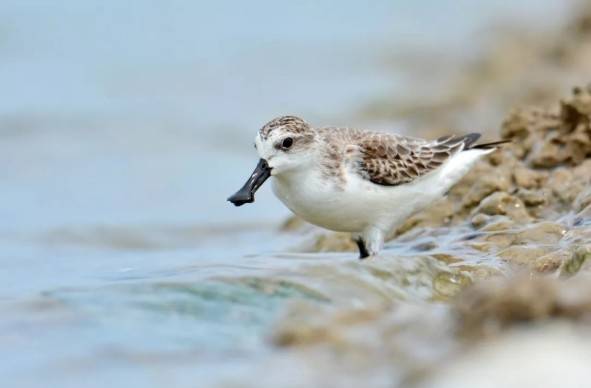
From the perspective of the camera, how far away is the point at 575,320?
4.98 meters

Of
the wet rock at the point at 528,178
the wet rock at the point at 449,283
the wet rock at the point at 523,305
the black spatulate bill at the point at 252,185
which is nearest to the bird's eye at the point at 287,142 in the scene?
the black spatulate bill at the point at 252,185

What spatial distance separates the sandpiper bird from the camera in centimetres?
784

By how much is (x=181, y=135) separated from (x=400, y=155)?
785cm

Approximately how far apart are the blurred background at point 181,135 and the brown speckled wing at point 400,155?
0.62 metres

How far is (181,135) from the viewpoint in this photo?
1608cm

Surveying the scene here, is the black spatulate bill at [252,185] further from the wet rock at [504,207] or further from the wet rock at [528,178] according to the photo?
the wet rock at [528,178]

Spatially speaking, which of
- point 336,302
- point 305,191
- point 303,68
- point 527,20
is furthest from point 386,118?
point 336,302

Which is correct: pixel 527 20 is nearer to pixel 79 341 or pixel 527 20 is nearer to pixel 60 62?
pixel 60 62

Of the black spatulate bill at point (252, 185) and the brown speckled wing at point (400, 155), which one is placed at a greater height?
the brown speckled wing at point (400, 155)

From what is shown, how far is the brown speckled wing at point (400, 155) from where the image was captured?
8211mm

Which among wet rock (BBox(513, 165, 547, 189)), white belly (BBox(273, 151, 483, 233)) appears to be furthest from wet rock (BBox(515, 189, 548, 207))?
white belly (BBox(273, 151, 483, 233))

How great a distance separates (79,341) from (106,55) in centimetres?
1430

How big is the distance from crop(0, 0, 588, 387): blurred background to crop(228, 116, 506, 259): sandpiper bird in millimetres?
337

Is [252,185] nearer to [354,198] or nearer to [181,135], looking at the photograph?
[354,198]
